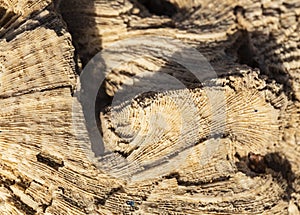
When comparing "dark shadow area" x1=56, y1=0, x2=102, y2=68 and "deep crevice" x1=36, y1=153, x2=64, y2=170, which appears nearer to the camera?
"deep crevice" x1=36, y1=153, x2=64, y2=170

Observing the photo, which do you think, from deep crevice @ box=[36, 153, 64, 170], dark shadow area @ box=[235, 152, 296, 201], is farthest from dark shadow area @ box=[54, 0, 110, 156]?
dark shadow area @ box=[235, 152, 296, 201]

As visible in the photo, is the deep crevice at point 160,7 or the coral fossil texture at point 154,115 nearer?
the coral fossil texture at point 154,115

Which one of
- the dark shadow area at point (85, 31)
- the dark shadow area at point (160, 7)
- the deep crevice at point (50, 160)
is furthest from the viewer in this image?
the dark shadow area at point (160, 7)

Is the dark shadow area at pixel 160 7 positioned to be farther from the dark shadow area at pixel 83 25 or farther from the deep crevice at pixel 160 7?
the dark shadow area at pixel 83 25

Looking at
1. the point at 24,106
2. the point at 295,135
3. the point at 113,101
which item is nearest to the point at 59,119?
the point at 24,106

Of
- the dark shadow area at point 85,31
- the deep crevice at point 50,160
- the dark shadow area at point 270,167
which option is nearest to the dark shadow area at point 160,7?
the dark shadow area at point 85,31

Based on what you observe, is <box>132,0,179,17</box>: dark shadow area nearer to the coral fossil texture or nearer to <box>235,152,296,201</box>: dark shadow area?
the coral fossil texture

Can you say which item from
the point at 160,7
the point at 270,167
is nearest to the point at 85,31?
the point at 160,7

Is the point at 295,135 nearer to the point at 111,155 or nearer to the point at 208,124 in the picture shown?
the point at 208,124

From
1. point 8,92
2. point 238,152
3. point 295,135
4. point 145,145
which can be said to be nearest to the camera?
point 8,92

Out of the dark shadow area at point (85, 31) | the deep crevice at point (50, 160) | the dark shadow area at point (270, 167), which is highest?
the dark shadow area at point (85, 31)

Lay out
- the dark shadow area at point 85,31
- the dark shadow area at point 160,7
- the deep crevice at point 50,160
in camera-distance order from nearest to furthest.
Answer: the deep crevice at point 50,160 < the dark shadow area at point 85,31 < the dark shadow area at point 160,7
